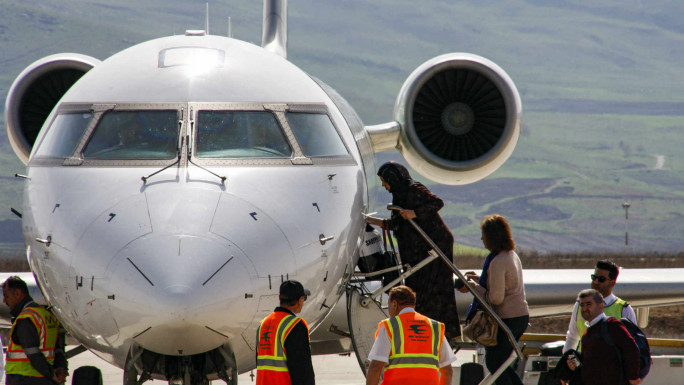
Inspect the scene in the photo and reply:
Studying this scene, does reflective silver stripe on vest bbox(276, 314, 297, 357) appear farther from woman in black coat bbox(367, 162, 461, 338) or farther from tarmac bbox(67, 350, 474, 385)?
tarmac bbox(67, 350, 474, 385)

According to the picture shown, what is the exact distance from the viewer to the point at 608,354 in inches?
270

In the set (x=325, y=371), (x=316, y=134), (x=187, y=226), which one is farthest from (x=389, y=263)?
(x=325, y=371)

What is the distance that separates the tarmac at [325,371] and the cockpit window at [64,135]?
21.5 ft

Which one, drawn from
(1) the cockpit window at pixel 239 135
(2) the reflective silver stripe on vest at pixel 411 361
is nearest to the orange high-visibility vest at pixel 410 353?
(2) the reflective silver stripe on vest at pixel 411 361

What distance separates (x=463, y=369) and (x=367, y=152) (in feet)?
8.59

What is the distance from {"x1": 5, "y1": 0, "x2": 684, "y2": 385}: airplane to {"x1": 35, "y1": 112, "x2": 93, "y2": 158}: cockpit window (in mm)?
13

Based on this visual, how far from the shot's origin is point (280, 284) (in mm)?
6422

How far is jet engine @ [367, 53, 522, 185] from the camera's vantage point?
12.2 m

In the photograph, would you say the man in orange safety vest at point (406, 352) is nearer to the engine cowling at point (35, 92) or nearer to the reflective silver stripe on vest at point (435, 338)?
the reflective silver stripe on vest at point (435, 338)

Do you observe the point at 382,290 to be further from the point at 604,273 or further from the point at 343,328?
the point at 604,273

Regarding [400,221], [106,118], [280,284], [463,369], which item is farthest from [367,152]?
[280,284]

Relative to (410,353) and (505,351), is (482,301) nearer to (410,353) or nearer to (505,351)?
(505,351)

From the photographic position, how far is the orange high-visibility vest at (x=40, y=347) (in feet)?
25.1

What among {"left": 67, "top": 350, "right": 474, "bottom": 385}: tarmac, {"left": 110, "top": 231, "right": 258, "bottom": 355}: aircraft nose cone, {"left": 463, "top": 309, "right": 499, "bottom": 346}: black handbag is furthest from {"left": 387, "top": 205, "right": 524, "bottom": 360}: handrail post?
{"left": 67, "top": 350, "right": 474, "bottom": 385}: tarmac
